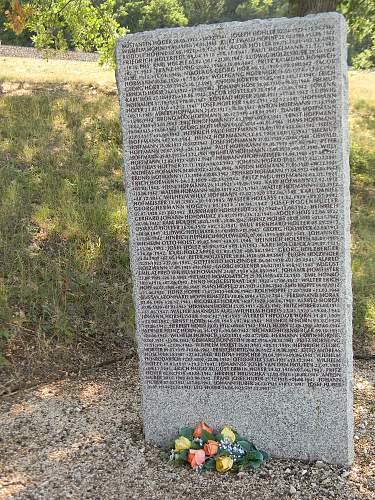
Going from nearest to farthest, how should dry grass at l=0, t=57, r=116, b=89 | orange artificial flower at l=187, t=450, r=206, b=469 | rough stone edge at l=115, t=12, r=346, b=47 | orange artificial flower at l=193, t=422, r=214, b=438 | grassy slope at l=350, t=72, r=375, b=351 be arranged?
1. rough stone edge at l=115, t=12, r=346, b=47
2. orange artificial flower at l=187, t=450, r=206, b=469
3. orange artificial flower at l=193, t=422, r=214, b=438
4. grassy slope at l=350, t=72, r=375, b=351
5. dry grass at l=0, t=57, r=116, b=89

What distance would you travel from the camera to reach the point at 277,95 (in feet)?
9.96

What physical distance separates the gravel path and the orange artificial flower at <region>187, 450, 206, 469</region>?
0.05 meters

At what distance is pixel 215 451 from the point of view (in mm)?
3318

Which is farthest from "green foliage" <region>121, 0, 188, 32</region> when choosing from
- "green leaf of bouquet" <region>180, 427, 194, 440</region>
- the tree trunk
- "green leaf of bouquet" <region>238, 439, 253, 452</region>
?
"green leaf of bouquet" <region>238, 439, 253, 452</region>

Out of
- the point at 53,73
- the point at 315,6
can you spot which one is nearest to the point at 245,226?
the point at 315,6

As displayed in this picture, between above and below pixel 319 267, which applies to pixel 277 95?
above

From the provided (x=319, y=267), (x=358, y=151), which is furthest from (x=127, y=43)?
(x=358, y=151)

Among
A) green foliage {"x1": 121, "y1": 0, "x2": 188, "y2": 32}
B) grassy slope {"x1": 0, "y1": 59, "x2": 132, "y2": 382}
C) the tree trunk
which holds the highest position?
green foliage {"x1": 121, "y1": 0, "x2": 188, "y2": 32}

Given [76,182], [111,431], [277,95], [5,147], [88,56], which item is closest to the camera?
[277,95]

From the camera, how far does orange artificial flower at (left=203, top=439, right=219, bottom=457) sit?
3.32 metres

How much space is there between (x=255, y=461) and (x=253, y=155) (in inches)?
63.3

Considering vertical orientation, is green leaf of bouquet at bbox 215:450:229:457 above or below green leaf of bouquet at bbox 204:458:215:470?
above

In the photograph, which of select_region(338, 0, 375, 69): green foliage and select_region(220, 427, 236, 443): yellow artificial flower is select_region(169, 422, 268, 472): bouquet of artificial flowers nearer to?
select_region(220, 427, 236, 443): yellow artificial flower

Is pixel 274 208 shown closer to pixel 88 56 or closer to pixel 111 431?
pixel 111 431
